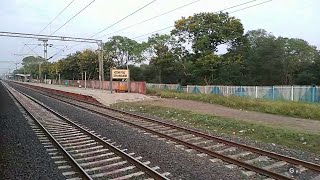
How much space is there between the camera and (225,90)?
33.8 metres

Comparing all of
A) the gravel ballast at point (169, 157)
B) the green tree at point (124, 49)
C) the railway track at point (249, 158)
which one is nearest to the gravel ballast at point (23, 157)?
the gravel ballast at point (169, 157)

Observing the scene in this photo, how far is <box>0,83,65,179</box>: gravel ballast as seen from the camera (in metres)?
8.02

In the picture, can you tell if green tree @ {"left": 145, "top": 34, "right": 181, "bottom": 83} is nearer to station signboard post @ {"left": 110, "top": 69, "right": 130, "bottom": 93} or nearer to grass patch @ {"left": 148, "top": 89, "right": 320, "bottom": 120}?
station signboard post @ {"left": 110, "top": 69, "right": 130, "bottom": 93}

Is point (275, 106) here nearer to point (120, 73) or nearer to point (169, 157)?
point (169, 157)

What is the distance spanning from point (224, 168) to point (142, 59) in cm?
7518

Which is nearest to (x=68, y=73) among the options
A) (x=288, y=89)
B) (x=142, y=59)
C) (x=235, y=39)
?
(x=142, y=59)

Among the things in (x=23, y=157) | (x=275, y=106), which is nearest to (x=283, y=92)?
(x=275, y=106)

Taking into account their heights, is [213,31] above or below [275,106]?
above

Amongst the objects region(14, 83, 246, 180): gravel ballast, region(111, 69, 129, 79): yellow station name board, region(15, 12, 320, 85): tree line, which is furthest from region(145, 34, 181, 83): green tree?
region(14, 83, 246, 180): gravel ballast

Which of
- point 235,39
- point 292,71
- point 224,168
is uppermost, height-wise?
point 235,39

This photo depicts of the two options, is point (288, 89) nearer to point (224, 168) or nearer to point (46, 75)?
point (224, 168)

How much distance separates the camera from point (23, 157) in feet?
31.6

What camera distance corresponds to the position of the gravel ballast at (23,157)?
8018mm

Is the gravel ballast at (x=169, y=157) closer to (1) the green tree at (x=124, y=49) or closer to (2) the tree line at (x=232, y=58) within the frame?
(2) the tree line at (x=232, y=58)
